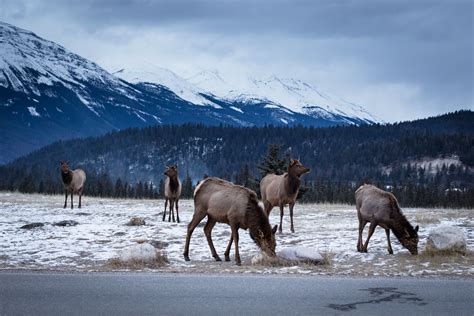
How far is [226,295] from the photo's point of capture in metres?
9.03

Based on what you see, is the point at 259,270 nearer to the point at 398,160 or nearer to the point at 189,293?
the point at 189,293

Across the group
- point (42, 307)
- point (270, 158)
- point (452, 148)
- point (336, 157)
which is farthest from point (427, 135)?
point (42, 307)

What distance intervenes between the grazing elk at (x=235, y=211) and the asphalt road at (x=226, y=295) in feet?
8.54

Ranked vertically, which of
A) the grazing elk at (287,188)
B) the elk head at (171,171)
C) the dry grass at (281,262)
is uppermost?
the elk head at (171,171)

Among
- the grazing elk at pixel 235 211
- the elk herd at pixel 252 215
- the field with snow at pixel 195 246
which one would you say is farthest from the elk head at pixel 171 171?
the grazing elk at pixel 235 211

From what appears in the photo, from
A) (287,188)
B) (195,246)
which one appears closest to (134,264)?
(195,246)

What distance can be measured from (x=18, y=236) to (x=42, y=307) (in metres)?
11.0

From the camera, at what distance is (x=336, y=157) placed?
7830 inches

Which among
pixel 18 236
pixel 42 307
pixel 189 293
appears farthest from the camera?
pixel 18 236

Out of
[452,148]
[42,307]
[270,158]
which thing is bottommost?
[42,307]

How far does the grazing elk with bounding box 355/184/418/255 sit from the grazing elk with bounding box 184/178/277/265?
2.98m

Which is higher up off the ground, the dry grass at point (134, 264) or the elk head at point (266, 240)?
the elk head at point (266, 240)

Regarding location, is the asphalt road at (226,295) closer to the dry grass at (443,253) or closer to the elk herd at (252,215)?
the elk herd at (252,215)

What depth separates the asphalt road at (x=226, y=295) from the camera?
809 centimetres
